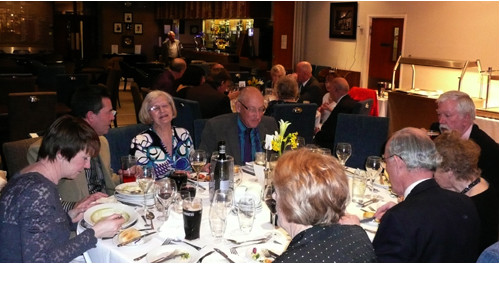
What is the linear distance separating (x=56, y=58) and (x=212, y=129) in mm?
11955

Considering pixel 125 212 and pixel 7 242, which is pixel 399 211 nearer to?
pixel 125 212

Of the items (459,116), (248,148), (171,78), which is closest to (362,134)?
(459,116)

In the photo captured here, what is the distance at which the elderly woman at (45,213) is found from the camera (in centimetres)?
183

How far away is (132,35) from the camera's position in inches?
667

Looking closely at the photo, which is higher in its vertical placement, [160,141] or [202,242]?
[160,141]

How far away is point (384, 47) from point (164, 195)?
7.21 m

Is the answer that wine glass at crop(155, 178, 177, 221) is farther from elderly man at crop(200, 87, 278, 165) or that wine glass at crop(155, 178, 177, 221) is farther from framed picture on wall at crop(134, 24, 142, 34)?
framed picture on wall at crop(134, 24, 142, 34)

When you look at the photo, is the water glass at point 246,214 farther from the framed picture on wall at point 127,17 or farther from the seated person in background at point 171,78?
the framed picture on wall at point 127,17

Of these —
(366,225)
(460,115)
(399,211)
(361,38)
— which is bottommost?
(366,225)

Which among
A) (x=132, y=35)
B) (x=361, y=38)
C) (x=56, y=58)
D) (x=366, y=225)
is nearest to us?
(x=366, y=225)

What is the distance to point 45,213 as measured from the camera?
6.09 ft

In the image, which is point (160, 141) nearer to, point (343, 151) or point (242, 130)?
point (242, 130)

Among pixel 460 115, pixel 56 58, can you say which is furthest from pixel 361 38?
pixel 56 58

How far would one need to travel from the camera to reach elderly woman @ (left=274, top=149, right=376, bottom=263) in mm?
1457
